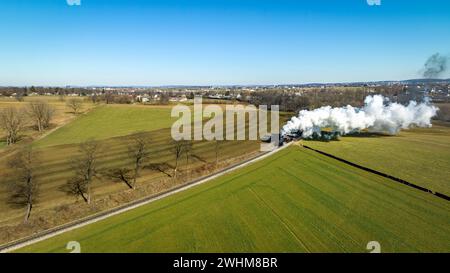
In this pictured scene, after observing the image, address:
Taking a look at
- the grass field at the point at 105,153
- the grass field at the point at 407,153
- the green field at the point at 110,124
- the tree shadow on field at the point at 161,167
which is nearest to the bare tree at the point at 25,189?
the grass field at the point at 105,153

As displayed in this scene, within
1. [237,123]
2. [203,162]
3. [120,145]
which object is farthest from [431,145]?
[120,145]

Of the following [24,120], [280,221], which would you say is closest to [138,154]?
[280,221]

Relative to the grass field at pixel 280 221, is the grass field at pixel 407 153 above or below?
above

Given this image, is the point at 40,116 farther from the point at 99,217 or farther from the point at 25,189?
the point at 99,217

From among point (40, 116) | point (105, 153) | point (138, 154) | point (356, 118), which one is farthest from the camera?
point (40, 116)

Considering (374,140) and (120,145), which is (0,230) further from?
(374,140)

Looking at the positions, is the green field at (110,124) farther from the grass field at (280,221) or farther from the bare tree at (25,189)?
the grass field at (280,221)

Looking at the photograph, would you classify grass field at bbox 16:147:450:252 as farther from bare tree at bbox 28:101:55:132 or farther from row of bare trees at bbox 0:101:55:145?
bare tree at bbox 28:101:55:132
